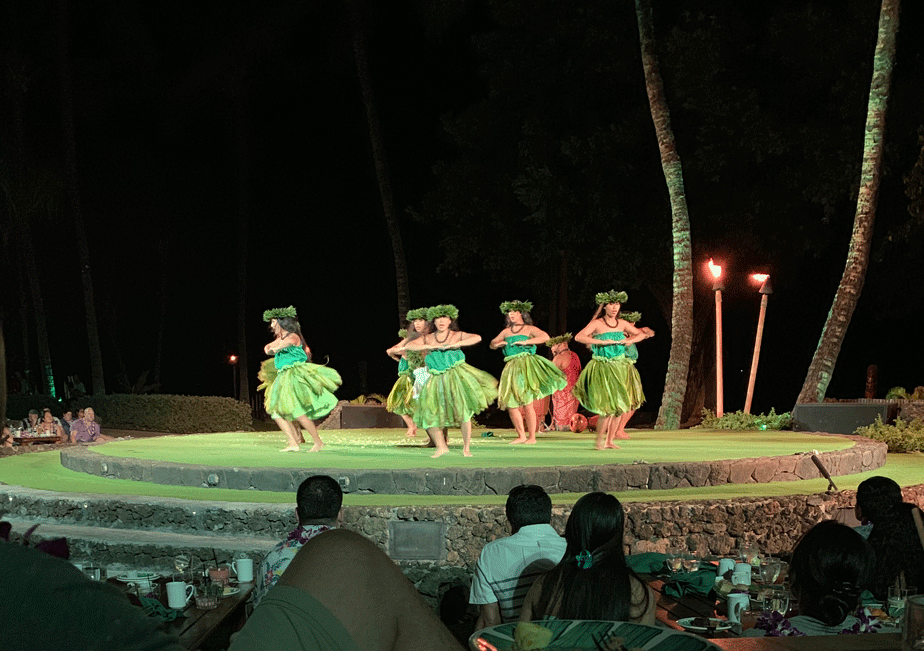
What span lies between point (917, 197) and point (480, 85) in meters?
13.2

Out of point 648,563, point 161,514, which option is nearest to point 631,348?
point 161,514

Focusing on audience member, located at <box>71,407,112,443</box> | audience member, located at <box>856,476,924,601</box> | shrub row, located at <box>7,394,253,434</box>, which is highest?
audience member, located at <box>856,476,924,601</box>

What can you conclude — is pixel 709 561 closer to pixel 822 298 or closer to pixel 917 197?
pixel 917 197

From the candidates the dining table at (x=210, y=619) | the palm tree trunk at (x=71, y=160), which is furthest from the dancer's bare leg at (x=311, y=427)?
the palm tree trunk at (x=71, y=160)

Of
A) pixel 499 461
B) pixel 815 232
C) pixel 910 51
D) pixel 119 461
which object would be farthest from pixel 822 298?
pixel 119 461

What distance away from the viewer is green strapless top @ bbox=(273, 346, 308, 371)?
10500mm

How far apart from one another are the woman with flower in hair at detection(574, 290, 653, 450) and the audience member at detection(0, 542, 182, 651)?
10032 millimetres

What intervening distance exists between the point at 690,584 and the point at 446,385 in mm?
5074

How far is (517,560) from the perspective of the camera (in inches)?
184

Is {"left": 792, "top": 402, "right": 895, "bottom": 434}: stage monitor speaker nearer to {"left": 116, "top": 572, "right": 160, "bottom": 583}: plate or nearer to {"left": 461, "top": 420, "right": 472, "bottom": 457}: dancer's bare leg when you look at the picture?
{"left": 461, "top": 420, "right": 472, "bottom": 457}: dancer's bare leg

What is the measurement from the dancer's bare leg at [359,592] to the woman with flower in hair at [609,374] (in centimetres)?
953

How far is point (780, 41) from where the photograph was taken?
17.1m

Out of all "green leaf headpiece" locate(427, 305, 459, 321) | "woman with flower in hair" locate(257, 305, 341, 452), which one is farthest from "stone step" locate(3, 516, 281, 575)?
"green leaf headpiece" locate(427, 305, 459, 321)

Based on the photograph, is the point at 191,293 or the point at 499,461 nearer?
the point at 499,461
